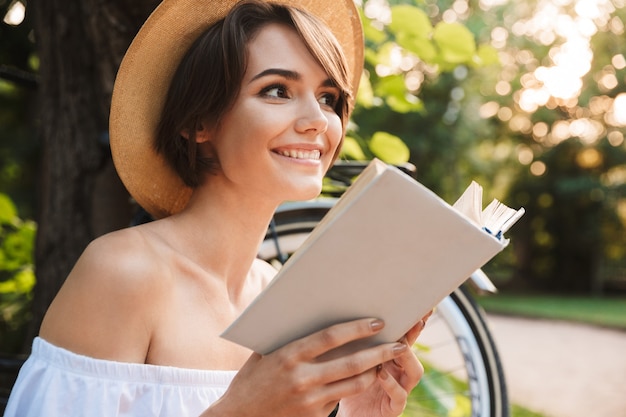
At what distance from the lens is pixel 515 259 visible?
21656 mm

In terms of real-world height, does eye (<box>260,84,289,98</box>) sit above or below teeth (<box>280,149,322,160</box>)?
above

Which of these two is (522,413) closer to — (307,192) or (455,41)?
(455,41)

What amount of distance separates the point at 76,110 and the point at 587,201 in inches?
765

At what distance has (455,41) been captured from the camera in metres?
2.24

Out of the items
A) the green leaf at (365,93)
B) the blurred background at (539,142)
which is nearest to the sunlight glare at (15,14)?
the green leaf at (365,93)

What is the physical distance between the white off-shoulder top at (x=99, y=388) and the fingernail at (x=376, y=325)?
402 millimetres

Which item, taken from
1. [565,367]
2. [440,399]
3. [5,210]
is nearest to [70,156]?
[5,210]

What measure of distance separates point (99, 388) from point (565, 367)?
7339 millimetres

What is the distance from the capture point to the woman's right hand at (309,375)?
102 cm

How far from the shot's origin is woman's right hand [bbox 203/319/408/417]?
102 cm

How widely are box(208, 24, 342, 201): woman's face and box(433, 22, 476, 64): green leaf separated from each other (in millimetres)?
1061

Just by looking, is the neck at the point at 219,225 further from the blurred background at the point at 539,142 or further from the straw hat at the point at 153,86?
the blurred background at the point at 539,142

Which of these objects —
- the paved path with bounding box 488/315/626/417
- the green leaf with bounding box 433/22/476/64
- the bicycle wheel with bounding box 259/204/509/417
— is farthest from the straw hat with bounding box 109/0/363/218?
the paved path with bounding box 488/315/626/417

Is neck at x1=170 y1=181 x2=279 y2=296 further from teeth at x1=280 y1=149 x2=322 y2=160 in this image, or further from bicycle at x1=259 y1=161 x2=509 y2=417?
bicycle at x1=259 y1=161 x2=509 y2=417
